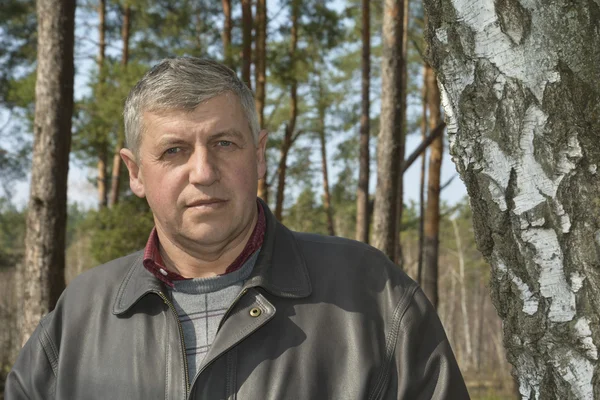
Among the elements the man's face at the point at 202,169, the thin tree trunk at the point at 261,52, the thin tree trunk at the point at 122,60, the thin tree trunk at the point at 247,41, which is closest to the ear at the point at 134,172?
the man's face at the point at 202,169

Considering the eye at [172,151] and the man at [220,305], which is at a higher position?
the eye at [172,151]

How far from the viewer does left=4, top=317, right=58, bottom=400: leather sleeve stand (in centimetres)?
210

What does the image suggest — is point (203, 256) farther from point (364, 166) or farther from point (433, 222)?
point (433, 222)

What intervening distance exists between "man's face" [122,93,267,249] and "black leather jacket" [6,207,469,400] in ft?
0.59

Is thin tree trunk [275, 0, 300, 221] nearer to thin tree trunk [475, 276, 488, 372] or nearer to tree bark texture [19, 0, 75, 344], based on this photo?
tree bark texture [19, 0, 75, 344]

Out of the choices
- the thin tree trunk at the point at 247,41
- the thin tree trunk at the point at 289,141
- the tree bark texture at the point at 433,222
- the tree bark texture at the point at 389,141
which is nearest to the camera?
the tree bark texture at the point at 389,141

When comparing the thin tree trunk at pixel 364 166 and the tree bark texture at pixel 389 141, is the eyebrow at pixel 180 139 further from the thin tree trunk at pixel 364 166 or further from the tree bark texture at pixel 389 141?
the thin tree trunk at pixel 364 166

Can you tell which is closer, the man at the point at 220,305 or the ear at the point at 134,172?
the man at the point at 220,305

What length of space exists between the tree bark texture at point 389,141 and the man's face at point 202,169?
6908 mm

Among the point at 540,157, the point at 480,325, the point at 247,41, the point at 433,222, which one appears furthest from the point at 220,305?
the point at 480,325

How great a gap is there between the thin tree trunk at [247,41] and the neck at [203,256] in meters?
10.8

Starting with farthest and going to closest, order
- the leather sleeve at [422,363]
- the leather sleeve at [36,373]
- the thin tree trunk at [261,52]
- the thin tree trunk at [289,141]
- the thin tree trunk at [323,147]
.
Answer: the thin tree trunk at [323,147] < the thin tree trunk at [289,141] < the thin tree trunk at [261,52] < the leather sleeve at [36,373] < the leather sleeve at [422,363]

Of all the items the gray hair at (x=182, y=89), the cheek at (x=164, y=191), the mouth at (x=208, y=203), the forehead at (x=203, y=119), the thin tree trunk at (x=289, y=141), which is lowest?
the mouth at (x=208, y=203)

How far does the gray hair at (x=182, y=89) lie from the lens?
203 cm
